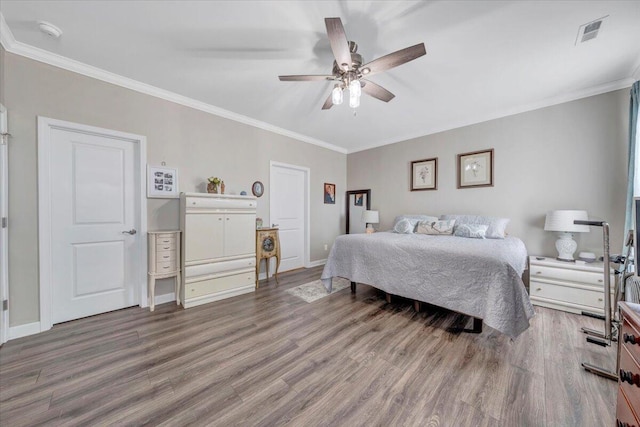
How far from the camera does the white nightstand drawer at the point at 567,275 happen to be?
8.28ft

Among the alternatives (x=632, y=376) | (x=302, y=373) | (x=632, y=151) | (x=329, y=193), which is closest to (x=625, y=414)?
(x=632, y=376)

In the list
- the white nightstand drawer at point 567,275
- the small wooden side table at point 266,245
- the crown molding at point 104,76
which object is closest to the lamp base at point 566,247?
the white nightstand drawer at point 567,275

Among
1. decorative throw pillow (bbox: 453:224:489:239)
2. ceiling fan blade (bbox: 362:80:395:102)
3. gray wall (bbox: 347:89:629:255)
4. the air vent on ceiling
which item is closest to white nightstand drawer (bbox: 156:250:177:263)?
ceiling fan blade (bbox: 362:80:395:102)

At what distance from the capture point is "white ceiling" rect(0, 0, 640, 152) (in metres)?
1.72

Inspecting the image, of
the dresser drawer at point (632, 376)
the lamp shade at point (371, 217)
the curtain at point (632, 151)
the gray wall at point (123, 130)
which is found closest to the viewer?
the dresser drawer at point (632, 376)

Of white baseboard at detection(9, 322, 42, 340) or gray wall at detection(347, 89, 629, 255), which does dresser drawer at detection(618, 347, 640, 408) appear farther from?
white baseboard at detection(9, 322, 42, 340)

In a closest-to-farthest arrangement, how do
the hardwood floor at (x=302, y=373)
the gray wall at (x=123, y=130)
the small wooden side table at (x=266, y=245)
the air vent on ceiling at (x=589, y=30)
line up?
the hardwood floor at (x=302, y=373)
the air vent on ceiling at (x=589, y=30)
the gray wall at (x=123, y=130)
the small wooden side table at (x=266, y=245)

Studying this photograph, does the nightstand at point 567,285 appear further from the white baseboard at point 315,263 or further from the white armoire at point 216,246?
the white armoire at point 216,246

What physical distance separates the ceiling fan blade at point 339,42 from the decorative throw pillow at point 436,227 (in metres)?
2.64

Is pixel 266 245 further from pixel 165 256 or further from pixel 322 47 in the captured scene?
pixel 322 47

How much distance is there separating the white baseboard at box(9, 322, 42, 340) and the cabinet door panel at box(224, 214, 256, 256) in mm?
1787

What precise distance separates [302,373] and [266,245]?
2.27m

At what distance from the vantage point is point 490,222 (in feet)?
11.0

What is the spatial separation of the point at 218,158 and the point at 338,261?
235 cm
